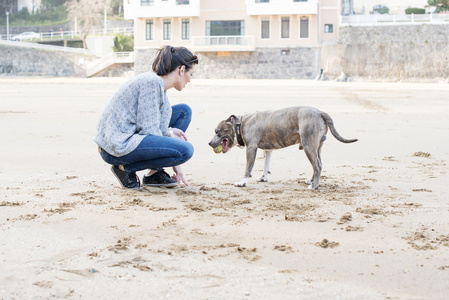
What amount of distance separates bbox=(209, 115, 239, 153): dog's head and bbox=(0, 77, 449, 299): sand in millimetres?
414

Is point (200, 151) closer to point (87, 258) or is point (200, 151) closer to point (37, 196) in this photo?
point (37, 196)

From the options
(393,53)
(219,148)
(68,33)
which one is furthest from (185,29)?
(219,148)

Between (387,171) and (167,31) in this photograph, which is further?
(167,31)

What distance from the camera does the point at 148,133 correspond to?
17.6 ft

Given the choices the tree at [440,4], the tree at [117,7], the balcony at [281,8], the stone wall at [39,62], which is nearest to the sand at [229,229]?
the balcony at [281,8]

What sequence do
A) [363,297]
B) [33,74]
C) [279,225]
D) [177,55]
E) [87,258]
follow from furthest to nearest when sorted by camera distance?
[33,74], [177,55], [279,225], [87,258], [363,297]

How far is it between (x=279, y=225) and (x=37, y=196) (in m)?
2.40

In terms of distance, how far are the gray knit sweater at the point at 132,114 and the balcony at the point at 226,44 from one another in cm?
3973

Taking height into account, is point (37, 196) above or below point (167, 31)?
below

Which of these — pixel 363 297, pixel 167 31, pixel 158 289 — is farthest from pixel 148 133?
pixel 167 31

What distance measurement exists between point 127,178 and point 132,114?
0.74 meters

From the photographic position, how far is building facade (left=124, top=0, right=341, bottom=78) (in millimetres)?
44000

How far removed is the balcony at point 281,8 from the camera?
43344mm

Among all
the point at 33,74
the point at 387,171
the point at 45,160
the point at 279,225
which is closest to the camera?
the point at 279,225
